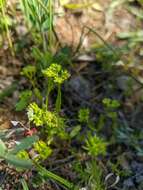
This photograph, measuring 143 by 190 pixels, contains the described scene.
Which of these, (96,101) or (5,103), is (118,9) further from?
(5,103)

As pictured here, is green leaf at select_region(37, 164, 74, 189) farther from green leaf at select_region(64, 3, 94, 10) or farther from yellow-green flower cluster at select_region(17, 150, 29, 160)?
green leaf at select_region(64, 3, 94, 10)

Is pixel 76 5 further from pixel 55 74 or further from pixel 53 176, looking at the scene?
pixel 53 176

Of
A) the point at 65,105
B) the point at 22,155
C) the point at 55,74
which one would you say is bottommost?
the point at 65,105

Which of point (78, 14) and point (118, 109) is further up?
point (78, 14)

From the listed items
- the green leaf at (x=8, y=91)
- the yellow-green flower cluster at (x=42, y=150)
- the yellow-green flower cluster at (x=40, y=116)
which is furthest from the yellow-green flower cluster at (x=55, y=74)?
the green leaf at (x=8, y=91)

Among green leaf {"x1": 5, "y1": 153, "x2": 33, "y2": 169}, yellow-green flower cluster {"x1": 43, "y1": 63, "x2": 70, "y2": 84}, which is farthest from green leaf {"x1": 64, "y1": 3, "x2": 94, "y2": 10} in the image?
green leaf {"x1": 5, "y1": 153, "x2": 33, "y2": 169}

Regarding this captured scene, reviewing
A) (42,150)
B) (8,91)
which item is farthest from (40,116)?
(8,91)

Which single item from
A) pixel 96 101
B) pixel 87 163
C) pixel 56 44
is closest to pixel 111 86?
pixel 96 101

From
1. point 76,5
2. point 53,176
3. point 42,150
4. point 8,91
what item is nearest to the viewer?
point 53,176
